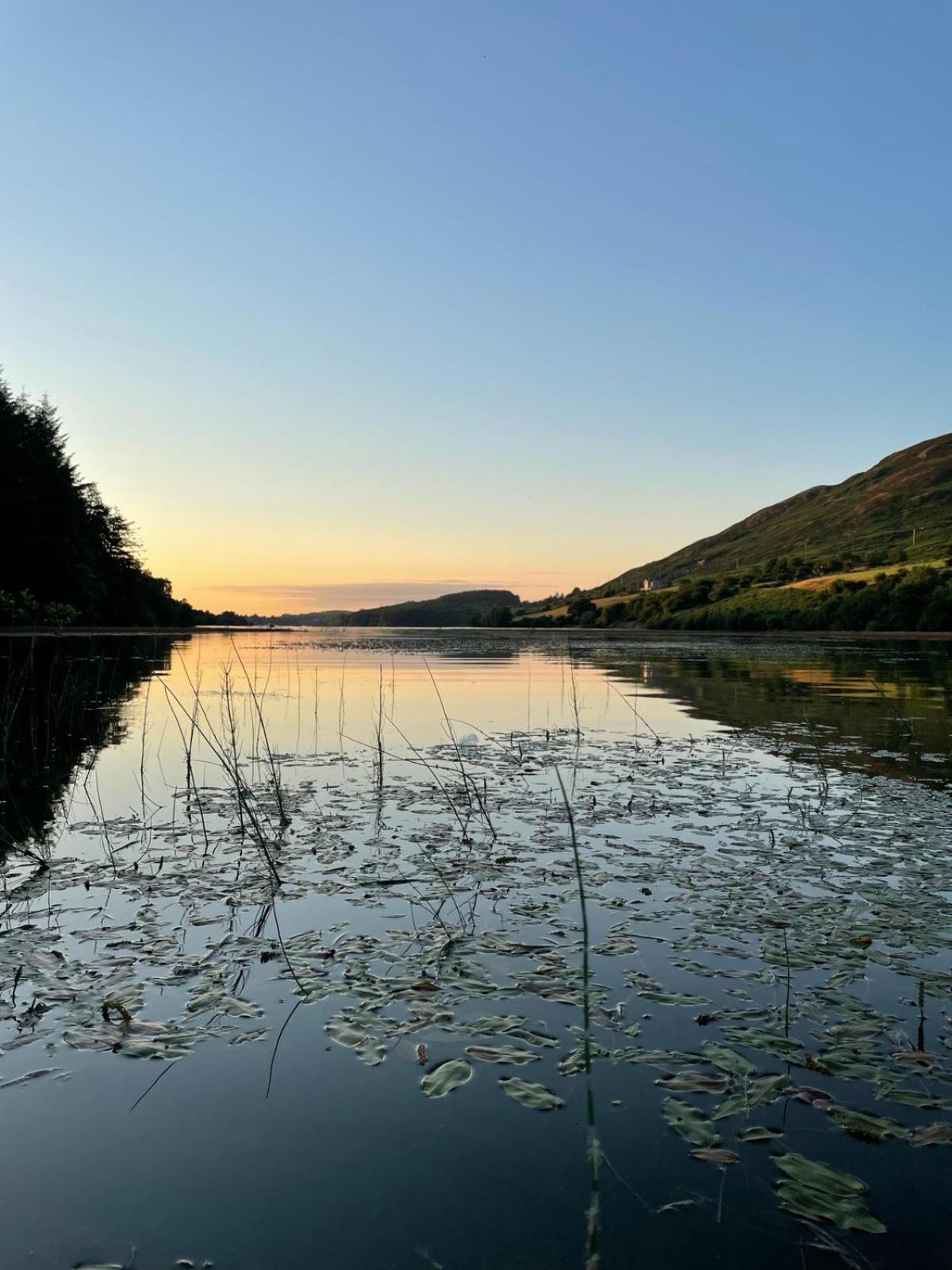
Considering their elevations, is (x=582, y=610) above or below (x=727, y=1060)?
above

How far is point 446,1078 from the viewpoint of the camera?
197 inches

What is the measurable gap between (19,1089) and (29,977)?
5.42 ft

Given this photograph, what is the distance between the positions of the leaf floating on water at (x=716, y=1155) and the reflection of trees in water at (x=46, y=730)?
27.3ft

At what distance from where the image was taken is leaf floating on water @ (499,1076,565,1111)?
15.4 feet

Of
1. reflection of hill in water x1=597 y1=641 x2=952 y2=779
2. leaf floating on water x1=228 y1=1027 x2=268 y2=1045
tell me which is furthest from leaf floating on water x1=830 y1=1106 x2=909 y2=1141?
reflection of hill in water x1=597 y1=641 x2=952 y2=779

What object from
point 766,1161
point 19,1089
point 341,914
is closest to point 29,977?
point 19,1089

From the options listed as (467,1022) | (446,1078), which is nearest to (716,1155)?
(446,1078)

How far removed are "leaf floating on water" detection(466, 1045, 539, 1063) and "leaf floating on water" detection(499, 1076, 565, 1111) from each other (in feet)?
0.65

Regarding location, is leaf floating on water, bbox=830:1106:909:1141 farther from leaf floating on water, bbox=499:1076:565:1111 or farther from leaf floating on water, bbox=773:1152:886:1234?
leaf floating on water, bbox=499:1076:565:1111

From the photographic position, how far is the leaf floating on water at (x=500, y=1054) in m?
5.20

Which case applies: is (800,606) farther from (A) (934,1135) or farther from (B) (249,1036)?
(B) (249,1036)

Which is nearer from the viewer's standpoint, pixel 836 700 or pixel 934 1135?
pixel 934 1135

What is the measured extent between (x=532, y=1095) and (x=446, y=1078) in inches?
20.9

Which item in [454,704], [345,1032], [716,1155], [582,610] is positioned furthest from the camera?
[582,610]
